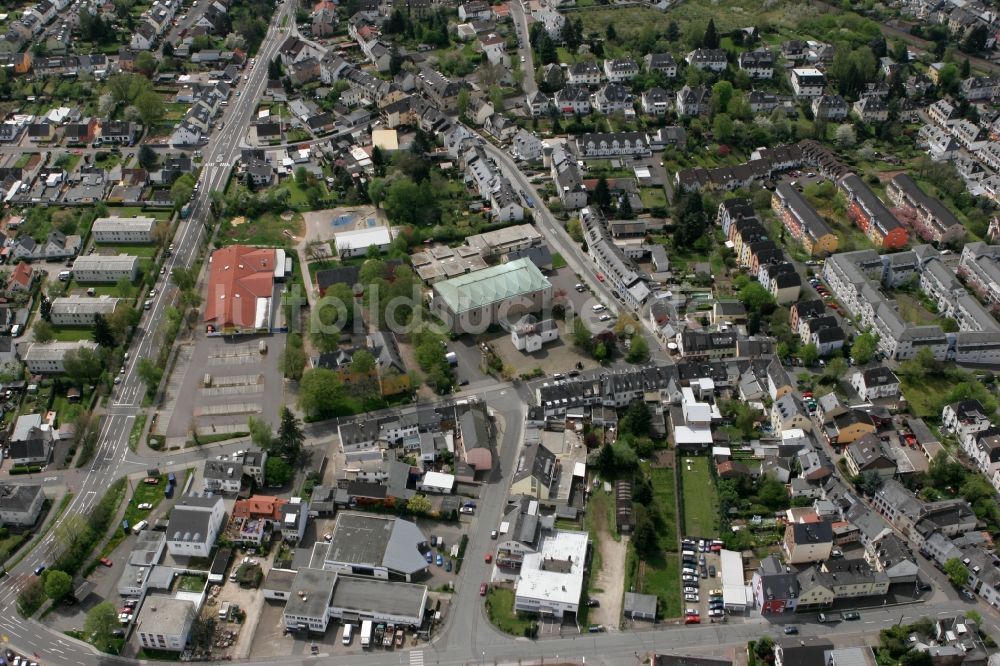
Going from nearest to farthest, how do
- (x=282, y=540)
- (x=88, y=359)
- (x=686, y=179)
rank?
(x=282, y=540)
(x=88, y=359)
(x=686, y=179)

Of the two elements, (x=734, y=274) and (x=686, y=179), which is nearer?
(x=734, y=274)

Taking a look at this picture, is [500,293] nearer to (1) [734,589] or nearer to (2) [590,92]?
(1) [734,589]

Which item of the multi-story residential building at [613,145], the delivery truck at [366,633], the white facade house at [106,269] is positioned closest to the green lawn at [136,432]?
the white facade house at [106,269]

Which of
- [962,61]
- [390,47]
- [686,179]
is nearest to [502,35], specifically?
[390,47]

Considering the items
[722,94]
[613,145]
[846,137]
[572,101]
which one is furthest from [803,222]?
[572,101]

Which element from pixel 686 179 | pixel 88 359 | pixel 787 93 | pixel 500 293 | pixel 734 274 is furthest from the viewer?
pixel 787 93

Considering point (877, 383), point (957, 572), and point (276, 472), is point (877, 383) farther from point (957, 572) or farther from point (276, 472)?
point (276, 472)

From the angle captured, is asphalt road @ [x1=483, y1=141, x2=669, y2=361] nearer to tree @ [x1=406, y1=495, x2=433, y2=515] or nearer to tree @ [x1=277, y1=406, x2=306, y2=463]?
tree @ [x1=406, y1=495, x2=433, y2=515]

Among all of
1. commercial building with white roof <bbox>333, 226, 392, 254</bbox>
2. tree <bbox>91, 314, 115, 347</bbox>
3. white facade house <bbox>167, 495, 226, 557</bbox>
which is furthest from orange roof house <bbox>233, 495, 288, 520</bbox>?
commercial building with white roof <bbox>333, 226, 392, 254</bbox>

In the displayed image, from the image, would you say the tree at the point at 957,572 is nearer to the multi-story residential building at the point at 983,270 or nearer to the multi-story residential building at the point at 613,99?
the multi-story residential building at the point at 983,270
